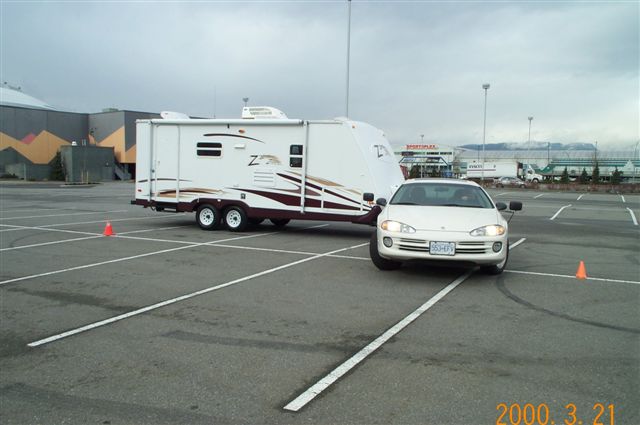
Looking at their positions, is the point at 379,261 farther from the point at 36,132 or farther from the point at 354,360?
the point at 36,132

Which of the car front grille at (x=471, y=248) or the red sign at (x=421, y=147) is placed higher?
the red sign at (x=421, y=147)

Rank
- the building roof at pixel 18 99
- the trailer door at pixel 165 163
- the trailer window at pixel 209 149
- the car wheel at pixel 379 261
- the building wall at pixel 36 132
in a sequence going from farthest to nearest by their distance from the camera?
1. the building roof at pixel 18 99
2. the building wall at pixel 36 132
3. the trailer door at pixel 165 163
4. the trailer window at pixel 209 149
5. the car wheel at pixel 379 261

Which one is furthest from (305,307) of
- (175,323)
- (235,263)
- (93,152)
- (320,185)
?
(93,152)

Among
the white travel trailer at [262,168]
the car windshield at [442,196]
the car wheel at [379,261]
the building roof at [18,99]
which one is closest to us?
the car wheel at [379,261]

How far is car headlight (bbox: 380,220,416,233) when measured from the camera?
24.5ft

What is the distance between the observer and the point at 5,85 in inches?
3403

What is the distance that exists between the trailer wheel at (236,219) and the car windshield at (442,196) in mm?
5626

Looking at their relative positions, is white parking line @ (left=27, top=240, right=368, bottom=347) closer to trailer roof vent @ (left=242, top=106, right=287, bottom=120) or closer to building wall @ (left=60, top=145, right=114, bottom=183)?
trailer roof vent @ (left=242, top=106, right=287, bottom=120)

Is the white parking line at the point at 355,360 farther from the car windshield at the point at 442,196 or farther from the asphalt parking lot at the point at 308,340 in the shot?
the car windshield at the point at 442,196

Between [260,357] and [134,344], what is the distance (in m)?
1.34

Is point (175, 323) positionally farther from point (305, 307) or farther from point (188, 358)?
point (305, 307)

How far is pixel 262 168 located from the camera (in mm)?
13172


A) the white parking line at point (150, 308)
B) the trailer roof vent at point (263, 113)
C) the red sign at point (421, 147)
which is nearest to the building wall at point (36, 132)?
the trailer roof vent at point (263, 113)

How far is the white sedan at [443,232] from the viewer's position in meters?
7.21
